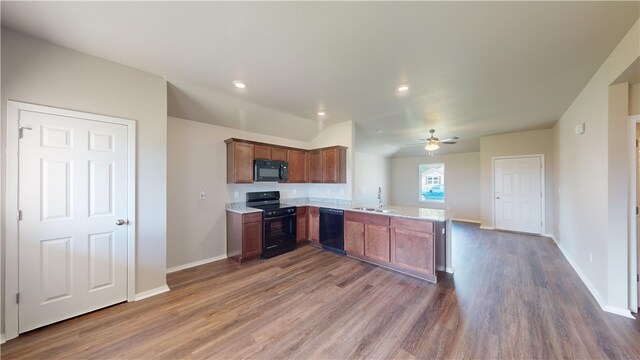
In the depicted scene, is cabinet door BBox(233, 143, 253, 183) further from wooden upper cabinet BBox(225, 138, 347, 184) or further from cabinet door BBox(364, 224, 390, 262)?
cabinet door BBox(364, 224, 390, 262)

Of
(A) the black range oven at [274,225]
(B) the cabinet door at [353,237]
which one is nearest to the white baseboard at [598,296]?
(B) the cabinet door at [353,237]

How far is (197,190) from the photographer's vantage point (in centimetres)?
379

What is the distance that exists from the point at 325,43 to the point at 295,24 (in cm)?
35

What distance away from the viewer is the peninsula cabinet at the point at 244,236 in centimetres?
375

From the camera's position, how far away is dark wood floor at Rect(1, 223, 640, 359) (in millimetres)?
1857

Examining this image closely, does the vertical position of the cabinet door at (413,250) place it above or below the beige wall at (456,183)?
below

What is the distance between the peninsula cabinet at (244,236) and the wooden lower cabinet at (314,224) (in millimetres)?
1212

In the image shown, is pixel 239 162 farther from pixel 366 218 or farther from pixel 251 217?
pixel 366 218

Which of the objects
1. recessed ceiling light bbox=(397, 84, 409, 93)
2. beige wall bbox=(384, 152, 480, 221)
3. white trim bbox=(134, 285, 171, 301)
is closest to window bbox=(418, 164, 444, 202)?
beige wall bbox=(384, 152, 480, 221)

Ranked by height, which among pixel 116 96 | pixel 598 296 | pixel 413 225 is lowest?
pixel 598 296

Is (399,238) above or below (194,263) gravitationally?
above

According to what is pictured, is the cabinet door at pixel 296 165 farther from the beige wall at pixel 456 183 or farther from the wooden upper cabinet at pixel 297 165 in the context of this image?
the beige wall at pixel 456 183

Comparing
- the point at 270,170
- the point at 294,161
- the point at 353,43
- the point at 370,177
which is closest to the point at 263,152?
the point at 270,170

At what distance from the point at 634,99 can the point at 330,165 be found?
154 inches
